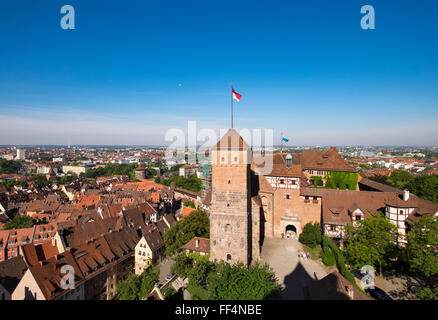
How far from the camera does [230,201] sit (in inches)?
1029

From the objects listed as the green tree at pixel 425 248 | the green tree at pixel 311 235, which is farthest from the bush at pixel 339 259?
the green tree at pixel 425 248

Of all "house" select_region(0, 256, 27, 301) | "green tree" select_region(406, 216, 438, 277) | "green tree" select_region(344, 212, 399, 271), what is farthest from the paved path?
"house" select_region(0, 256, 27, 301)

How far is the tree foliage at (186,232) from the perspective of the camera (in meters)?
34.9

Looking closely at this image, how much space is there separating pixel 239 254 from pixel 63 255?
68.0 feet

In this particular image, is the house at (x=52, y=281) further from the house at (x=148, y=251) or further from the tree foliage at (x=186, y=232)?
the tree foliage at (x=186, y=232)

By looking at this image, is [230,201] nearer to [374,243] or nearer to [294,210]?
[294,210]

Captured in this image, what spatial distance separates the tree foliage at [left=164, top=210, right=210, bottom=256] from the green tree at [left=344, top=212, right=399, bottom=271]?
61.7ft

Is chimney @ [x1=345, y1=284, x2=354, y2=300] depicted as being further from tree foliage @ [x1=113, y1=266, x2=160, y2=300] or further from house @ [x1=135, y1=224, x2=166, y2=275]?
house @ [x1=135, y1=224, x2=166, y2=275]


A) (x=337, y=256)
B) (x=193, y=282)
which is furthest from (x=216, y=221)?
(x=337, y=256)

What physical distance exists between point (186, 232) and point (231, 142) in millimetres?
Answer: 16708

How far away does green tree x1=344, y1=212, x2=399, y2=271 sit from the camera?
24.5 m

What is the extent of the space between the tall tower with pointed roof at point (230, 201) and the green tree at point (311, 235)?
32.2 feet

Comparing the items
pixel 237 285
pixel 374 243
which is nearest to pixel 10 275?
pixel 237 285

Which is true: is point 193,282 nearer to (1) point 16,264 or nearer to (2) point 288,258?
(2) point 288,258
